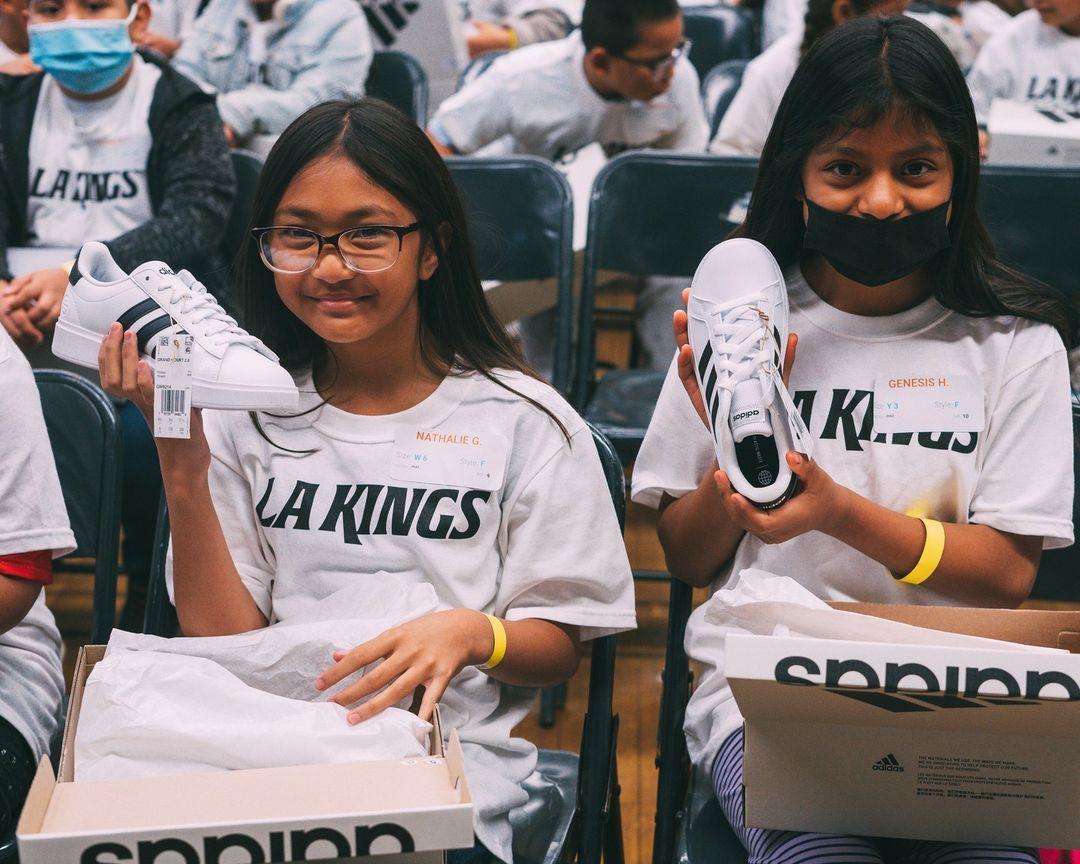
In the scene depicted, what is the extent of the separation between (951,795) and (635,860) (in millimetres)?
1011

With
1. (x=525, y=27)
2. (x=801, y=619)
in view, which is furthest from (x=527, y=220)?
(x=525, y=27)

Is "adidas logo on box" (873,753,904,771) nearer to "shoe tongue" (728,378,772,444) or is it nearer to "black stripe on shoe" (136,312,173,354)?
"shoe tongue" (728,378,772,444)

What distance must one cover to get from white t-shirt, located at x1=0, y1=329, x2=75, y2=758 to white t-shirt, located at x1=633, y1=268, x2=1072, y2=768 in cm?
70

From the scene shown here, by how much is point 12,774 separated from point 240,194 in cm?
163

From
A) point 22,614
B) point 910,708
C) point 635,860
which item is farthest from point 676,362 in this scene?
point 635,860

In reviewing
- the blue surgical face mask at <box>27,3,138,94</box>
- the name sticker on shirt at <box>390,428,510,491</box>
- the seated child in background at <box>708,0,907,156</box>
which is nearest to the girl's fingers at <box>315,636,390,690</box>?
the name sticker on shirt at <box>390,428,510,491</box>

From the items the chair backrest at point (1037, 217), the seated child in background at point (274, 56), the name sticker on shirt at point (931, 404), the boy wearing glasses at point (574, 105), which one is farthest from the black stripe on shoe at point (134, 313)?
the seated child in background at point (274, 56)

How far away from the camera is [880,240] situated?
1424 millimetres

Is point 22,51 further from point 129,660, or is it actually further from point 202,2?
point 129,660

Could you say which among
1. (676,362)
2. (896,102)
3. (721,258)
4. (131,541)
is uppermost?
(896,102)

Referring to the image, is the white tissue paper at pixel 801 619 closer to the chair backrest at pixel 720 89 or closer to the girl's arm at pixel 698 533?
the girl's arm at pixel 698 533

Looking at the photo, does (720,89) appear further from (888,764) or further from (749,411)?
(888,764)

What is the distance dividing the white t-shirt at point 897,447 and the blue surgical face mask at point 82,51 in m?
1.66

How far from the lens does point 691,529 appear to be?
150 centimetres
